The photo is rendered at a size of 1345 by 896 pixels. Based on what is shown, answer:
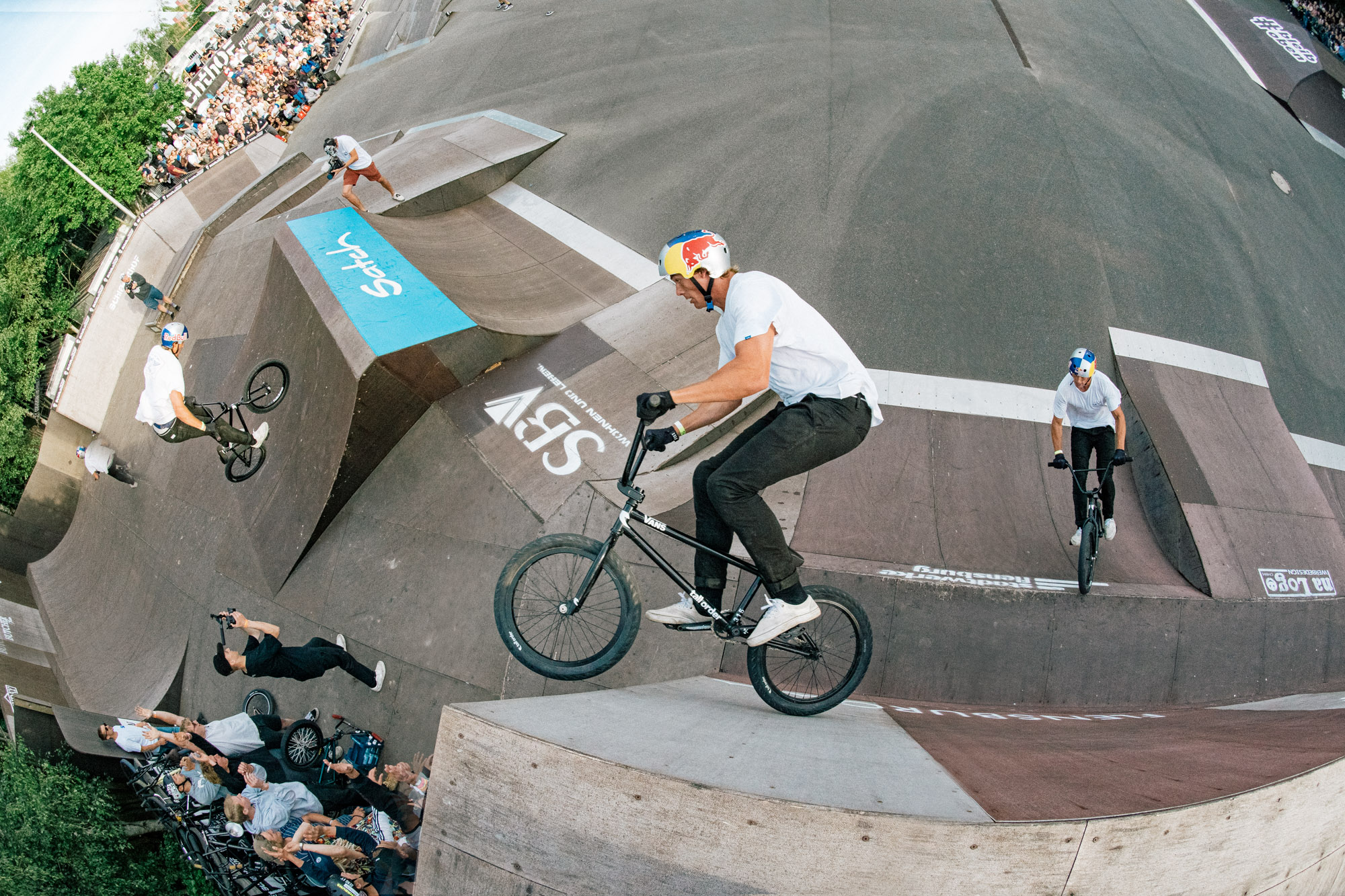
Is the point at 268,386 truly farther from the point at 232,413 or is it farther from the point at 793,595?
the point at 793,595

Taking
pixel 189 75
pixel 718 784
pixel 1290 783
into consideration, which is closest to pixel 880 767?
pixel 718 784

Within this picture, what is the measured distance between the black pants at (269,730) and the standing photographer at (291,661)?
709 millimetres

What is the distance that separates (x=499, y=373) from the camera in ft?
29.0

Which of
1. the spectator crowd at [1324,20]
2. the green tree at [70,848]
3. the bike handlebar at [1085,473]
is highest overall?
the spectator crowd at [1324,20]

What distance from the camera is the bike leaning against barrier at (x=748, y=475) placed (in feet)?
12.9

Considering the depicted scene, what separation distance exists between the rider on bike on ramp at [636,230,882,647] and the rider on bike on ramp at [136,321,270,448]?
652 centimetres

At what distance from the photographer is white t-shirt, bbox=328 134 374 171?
11.4 meters

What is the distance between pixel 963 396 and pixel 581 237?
6.76m

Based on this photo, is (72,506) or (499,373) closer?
(499,373)

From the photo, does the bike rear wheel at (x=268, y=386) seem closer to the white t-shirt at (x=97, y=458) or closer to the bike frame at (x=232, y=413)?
the bike frame at (x=232, y=413)

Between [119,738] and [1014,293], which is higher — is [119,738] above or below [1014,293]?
below

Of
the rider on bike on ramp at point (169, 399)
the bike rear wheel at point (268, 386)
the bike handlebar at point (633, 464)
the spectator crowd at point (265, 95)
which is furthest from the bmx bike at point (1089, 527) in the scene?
the spectator crowd at point (265, 95)

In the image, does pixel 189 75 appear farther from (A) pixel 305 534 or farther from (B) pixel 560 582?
(B) pixel 560 582

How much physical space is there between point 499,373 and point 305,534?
114 inches
